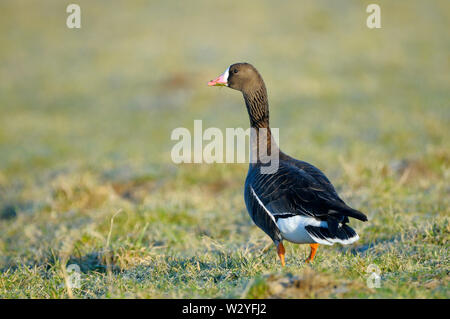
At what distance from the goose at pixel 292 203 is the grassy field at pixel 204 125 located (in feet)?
0.99

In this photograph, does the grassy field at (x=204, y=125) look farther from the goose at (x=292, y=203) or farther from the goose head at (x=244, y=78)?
the goose head at (x=244, y=78)

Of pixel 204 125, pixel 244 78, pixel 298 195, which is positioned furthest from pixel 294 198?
pixel 204 125

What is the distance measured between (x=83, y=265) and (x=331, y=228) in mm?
3017

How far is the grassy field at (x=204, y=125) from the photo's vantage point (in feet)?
15.4

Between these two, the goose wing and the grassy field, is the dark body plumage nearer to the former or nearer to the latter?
the goose wing

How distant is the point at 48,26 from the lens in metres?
25.0

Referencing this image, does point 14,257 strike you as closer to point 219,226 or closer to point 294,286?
point 219,226

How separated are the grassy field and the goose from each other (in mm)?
301

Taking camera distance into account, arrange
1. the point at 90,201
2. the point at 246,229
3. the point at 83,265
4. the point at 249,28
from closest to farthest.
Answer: the point at 83,265 → the point at 246,229 → the point at 90,201 → the point at 249,28

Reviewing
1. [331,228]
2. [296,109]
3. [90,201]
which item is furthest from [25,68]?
[331,228]

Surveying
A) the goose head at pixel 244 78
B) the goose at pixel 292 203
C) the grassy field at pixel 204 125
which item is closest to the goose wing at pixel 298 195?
the goose at pixel 292 203

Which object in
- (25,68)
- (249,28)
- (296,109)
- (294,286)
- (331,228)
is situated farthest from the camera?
(249,28)

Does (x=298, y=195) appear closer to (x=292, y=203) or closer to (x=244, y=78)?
(x=292, y=203)

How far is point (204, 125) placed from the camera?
14203 millimetres
